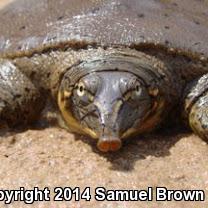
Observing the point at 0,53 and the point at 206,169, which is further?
the point at 0,53

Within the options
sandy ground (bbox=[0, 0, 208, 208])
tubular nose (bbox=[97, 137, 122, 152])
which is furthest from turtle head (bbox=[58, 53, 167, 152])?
sandy ground (bbox=[0, 0, 208, 208])

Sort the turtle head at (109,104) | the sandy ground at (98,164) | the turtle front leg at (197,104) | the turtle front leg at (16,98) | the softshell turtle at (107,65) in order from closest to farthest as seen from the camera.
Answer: the sandy ground at (98,164) → the turtle head at (109,104) → the softshell turtle at (107,65) → the turtle front leg at (197,104) → the turtle front leg at (16,98)

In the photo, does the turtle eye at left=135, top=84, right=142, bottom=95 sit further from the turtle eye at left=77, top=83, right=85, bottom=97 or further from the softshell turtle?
the turtle eye at left=77, top=83, right=85, bottom=97

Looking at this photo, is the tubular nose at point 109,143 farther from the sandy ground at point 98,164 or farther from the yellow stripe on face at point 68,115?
the yellow stripe on face at point 68,115

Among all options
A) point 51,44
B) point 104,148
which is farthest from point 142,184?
point 51,44

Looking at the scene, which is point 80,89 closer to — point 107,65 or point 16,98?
point 107,65

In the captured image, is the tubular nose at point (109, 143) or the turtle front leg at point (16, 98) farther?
the turtle front leg at point (16, 98)

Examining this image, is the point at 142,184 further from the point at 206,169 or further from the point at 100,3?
the point at 100,3

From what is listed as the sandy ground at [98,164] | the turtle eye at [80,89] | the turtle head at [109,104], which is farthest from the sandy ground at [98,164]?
Answer: the turtle eye at [80,89]
